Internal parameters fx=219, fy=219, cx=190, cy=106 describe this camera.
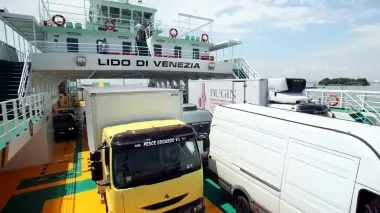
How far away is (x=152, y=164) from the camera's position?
4395 millimetres

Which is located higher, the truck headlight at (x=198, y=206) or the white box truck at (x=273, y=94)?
the white box truck at (x=273, y=94)

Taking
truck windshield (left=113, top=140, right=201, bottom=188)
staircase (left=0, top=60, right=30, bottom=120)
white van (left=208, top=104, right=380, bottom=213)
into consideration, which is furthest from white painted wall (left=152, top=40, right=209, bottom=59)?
truck windshield (left=113, top=140, right=201, bottom=188)

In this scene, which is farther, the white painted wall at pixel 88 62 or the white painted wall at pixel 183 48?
the white painted wall at pixel 183 48

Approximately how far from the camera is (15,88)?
11.4 metres

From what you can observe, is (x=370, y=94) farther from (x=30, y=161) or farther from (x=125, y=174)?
(x=30, y=161)

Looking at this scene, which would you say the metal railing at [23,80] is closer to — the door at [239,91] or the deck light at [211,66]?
the door at [239,91]

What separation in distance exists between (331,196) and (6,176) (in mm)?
11632

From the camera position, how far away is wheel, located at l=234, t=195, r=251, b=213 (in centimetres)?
522

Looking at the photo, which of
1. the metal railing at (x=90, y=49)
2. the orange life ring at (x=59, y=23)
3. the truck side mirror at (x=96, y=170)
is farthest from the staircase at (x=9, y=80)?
the truck side mirror at (x=96, y=170)

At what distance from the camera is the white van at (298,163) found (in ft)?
10.3

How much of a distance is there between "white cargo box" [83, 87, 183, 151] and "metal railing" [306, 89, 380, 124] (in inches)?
386

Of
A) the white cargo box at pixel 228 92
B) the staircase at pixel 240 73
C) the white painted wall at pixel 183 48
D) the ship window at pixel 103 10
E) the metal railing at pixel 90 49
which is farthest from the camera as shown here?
the ship window at pixel 103 10

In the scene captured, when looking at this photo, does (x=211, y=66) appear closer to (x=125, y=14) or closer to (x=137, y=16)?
(x=137, y=16)

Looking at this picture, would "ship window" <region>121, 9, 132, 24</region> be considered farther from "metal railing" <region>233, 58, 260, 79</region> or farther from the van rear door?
the van rear door
